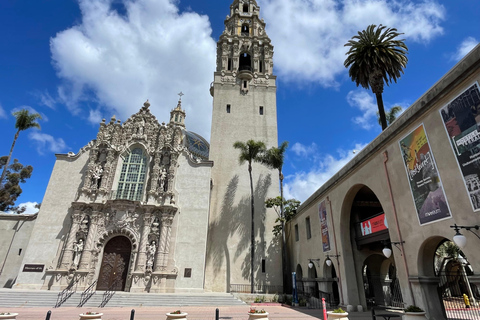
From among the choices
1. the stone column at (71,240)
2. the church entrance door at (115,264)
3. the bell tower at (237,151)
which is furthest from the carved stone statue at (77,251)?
the bell tower at (237,151)

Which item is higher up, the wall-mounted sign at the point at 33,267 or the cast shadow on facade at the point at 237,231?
the cast shadow on facade at the point at 237,231

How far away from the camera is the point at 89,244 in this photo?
24234 mm

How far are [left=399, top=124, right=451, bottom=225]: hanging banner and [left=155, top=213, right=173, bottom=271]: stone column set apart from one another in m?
20.3

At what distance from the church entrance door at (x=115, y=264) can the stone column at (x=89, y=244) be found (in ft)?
4.15

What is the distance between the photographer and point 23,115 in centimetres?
3322

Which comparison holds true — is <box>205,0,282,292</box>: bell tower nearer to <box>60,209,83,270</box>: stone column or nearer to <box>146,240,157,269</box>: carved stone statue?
<box>146,240,157,269</box>: carved stone statue

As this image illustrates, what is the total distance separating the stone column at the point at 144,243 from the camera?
23906 millimetres

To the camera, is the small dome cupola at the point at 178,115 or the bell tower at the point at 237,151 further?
the small dome cupola at the point at 178,115

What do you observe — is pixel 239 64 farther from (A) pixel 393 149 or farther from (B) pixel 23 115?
(A) pixel 393 149

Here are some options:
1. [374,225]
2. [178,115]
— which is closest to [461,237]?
[374,225]

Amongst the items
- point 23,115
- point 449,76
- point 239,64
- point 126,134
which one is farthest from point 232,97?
point 449,76

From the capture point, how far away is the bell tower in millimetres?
28750

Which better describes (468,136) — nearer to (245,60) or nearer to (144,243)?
(144,243)

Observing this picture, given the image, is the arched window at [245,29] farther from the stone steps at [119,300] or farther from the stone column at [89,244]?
the stone steps at [119,300]
